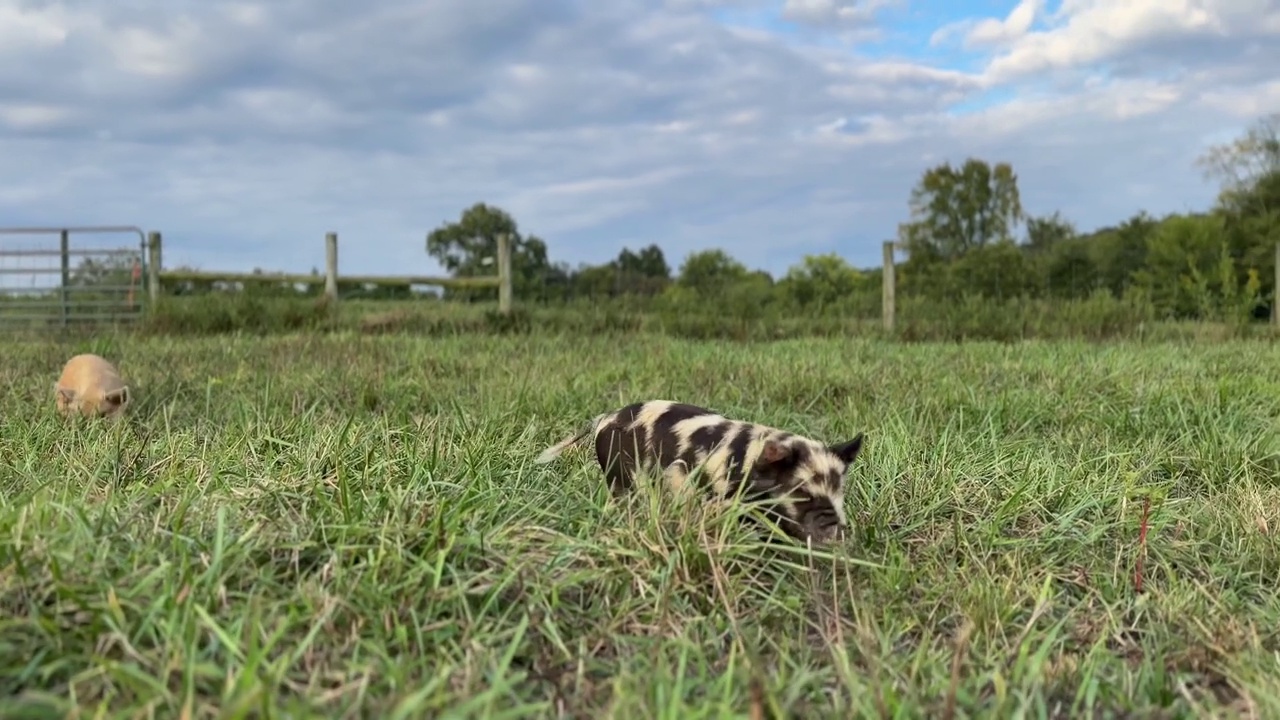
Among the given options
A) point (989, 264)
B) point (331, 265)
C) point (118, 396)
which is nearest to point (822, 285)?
point (989, 264)

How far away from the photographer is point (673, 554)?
2092 mm

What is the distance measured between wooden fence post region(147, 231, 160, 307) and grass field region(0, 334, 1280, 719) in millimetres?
11074

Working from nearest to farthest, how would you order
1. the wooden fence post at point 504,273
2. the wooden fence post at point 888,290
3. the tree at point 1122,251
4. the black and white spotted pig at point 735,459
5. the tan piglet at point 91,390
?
the black and white spotted pig at point 735,459 < the tan piglet at point 91,390 < the wooden fence post at point 888,290 < the wooden fence post at point 504,273 < the tree at point 1122,251

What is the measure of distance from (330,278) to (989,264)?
23.2 meters

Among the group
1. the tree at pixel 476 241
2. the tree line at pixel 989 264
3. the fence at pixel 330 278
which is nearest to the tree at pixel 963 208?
the tree line at pixel 989 264

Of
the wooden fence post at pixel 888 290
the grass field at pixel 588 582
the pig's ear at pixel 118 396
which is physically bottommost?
the grass field at pixel 588 582

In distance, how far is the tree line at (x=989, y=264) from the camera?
14.2 metres

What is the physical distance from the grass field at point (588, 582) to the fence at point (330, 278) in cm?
1006

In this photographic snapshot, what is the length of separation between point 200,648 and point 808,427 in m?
3.31

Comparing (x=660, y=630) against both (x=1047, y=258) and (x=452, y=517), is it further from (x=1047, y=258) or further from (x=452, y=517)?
(x=1047, y=258)

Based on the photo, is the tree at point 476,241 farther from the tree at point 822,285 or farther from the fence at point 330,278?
the fence at point 330,278

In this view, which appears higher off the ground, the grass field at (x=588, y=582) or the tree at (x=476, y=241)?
the tree at (x=476, y=241)

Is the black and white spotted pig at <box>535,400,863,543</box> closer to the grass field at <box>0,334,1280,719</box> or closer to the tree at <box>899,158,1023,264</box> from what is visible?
the grass field at <box>0,334,1280,719</box>

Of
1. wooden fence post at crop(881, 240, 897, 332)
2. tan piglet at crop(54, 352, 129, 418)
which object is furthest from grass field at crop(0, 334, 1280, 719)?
wooden fence post at crop(881, 240, 897, 332)
